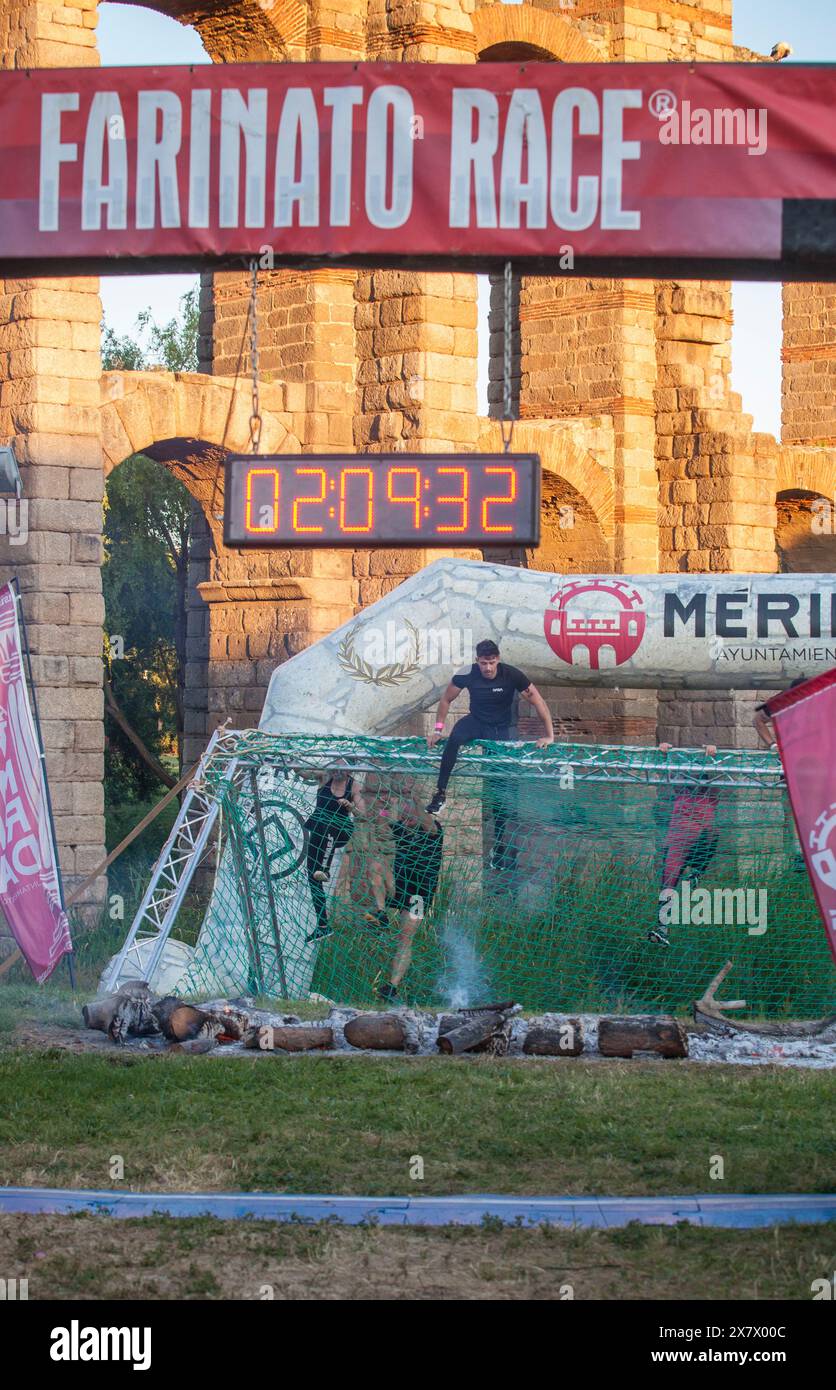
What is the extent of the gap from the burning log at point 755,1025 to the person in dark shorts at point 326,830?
2.73m

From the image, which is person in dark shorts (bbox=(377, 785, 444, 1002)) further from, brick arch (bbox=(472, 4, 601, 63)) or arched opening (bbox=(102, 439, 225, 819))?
arched opening (bbox=(102, 439, 225, 819))

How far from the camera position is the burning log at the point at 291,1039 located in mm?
10086

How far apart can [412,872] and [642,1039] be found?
2.84 m

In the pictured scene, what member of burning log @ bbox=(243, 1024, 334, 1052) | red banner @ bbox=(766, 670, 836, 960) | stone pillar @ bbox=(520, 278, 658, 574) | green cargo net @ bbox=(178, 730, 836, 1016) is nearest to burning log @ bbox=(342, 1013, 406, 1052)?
burning log @ bbox=(243, 1024, 334, 1052)

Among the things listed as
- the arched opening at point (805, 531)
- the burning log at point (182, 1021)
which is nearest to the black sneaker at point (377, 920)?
the burning log at point (182, 1021)

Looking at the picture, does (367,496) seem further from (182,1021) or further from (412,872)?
(412,872)

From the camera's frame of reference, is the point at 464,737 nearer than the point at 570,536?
Yes

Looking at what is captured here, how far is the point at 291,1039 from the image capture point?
33.2ft

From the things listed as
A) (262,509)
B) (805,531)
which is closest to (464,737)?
(262,509)

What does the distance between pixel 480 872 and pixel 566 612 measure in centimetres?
223

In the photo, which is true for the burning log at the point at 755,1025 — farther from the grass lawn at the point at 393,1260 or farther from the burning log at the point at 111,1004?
the grass lawn at the point at 393,1260

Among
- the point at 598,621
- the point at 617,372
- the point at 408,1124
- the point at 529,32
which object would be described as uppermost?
the point at 529,32
